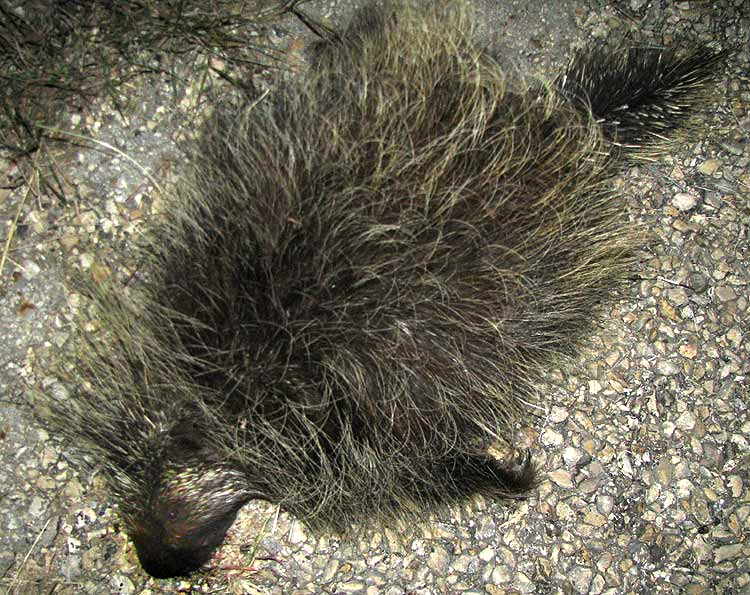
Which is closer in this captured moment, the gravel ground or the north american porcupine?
the north american porcupine

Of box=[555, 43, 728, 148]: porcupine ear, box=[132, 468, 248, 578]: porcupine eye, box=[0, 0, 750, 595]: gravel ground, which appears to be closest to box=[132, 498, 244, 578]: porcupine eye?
box=[132, 468, 248, 578]: porcupine eye

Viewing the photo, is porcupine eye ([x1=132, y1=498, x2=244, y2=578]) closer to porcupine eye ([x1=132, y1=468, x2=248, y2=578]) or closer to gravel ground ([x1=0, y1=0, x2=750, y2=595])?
porcupine eye ([x1=132, y1=468, x2=248, y2=578])

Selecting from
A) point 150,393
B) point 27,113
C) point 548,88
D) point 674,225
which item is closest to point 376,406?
point 150,393

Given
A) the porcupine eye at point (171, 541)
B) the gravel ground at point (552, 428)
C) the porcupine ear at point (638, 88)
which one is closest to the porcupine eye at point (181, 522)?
the porcupine eye at point (171, 541)

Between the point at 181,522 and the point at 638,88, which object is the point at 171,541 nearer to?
the point at 181,522

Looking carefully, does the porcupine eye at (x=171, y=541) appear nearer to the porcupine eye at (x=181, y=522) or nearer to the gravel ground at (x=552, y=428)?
the porcupine eye at (x=181, y=522)

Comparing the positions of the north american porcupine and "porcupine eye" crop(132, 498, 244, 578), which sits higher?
the north american porcupine

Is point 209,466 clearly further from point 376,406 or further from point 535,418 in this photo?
point 535,418
